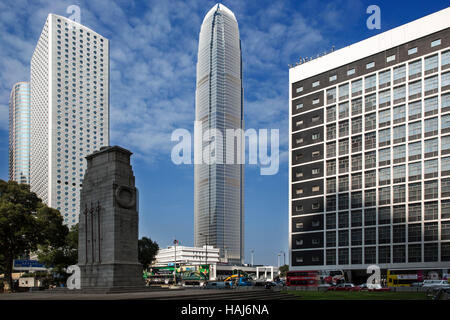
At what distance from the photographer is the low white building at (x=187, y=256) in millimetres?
176038

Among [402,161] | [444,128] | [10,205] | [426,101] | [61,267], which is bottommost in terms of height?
[61,267]

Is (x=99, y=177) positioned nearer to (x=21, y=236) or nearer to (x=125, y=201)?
(x=125, y=201)

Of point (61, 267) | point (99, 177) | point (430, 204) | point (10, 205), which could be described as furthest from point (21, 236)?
point (430, 204)

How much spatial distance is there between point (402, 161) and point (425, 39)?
65.9 ft

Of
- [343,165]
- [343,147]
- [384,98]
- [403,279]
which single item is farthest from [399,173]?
[403,279]

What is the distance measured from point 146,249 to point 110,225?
176 ft

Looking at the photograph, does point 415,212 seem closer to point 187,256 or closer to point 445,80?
point 445,80

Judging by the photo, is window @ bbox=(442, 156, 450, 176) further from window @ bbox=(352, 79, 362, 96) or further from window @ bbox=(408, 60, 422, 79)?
window @ bbox=(352, 79, 362, 96)

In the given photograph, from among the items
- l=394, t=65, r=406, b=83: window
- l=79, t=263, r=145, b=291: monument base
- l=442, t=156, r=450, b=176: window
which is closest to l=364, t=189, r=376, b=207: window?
l=442, t=156, r=450, b=176: window

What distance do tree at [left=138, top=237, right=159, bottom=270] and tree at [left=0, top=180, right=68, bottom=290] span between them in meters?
31.2

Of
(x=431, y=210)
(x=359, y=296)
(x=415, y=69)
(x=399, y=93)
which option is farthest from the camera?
(x=399, y=93)

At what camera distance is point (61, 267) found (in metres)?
61.8

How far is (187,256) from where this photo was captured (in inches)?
7003

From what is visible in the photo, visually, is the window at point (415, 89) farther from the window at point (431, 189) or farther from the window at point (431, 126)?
the window at point (431, 189)
